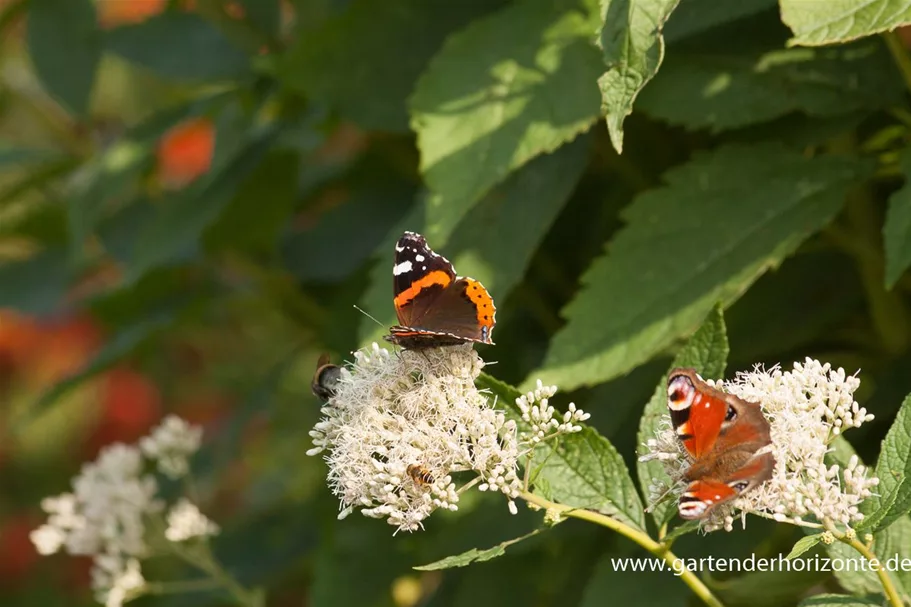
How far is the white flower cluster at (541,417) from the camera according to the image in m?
0.96

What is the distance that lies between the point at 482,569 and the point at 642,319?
556 millimetres

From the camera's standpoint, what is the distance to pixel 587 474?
1004 mm

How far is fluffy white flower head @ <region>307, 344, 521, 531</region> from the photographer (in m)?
0.95

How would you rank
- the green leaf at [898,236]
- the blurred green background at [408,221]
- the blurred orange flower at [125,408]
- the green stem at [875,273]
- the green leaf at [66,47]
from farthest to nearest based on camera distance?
the blurred orange flower at [125,408] < the green leaf at [66,47] < the green stem at [875,273] < the blurred green background at [408,221] < the green leaf at [898,236]

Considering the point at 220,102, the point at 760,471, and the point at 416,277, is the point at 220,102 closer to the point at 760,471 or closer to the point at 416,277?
the point at 416,277

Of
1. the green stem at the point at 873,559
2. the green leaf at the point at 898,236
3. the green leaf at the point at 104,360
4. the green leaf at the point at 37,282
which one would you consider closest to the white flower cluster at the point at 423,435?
the green stem at the point at 873,559

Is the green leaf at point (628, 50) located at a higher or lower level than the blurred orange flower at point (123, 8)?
higher

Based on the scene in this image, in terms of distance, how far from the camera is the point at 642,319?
3.81 ft

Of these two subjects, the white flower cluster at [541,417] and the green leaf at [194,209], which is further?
the green leaf at [194,209]

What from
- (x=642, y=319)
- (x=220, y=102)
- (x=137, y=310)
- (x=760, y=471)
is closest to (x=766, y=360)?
(x=642, y=319)

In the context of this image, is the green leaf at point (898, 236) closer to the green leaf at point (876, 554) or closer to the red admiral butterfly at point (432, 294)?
the green leaf at point (876, 554)

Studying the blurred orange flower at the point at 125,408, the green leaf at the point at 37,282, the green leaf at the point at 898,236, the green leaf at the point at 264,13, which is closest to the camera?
the green leaf at the point at 898,236

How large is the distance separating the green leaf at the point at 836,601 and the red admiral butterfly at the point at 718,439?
6.8 inches

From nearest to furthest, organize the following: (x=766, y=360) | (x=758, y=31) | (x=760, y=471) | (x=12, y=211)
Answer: (x=760, y=471)
(x=758, y=31)
(x=766, y=360)
(x=12, y=211)
